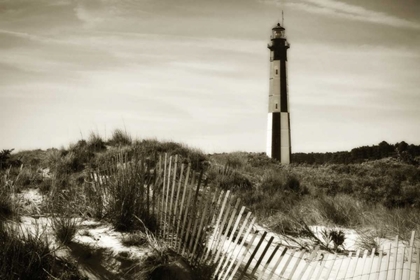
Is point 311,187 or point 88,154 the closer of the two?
point 88,154

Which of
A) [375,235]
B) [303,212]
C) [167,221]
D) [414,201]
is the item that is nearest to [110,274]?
[167,221]

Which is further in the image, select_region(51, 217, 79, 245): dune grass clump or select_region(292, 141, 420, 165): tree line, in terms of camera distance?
select_region(292, 141, 420, 165): tree line

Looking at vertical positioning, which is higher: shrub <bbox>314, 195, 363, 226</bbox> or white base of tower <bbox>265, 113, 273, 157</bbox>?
white base of tower <bbox>265, 113, 273, 157</bbox>

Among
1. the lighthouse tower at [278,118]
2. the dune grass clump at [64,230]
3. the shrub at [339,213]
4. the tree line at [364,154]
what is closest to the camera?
the dune grass clump at [64,230]

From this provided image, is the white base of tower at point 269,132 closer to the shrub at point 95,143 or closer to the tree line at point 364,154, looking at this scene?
the tree line at point 364,154

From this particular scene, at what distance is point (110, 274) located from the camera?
4.67 metres

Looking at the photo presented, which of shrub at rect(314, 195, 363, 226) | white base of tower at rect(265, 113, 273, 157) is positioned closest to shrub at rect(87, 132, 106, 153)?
shrub at rect(314, 195, 363, 226)

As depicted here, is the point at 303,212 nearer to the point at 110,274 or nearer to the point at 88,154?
the point at 110,274

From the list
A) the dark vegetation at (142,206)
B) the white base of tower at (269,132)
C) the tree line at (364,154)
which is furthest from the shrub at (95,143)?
the tree line at (364,154)

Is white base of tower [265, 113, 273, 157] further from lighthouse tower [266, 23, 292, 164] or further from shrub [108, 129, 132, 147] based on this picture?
shrub [108, 129, 132, 147]

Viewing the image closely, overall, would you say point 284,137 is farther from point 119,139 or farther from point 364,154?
point 119,139

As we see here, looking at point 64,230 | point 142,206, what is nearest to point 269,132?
point 142,206

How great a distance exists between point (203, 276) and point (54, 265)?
1820mm

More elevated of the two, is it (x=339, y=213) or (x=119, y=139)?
(x=119, y=139)
